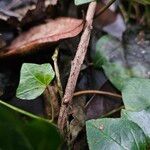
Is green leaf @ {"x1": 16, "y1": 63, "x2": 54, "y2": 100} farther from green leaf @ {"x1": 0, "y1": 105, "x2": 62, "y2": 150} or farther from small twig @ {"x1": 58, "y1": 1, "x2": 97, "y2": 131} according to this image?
green leaf @ {"x1": 0, "y1": 105, "x2": 62, "y2": 150}

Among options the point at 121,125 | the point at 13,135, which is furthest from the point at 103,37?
the point at 13,135

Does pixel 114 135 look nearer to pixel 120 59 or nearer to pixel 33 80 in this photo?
pixel 33 80

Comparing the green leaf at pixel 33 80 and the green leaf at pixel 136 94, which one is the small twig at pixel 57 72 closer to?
the green leaf at pixel 33 80

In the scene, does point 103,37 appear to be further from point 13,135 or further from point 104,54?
point 13,135

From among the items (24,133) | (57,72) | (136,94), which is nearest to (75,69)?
(57,72)

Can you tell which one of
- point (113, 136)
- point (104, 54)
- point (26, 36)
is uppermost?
point (26, 36)

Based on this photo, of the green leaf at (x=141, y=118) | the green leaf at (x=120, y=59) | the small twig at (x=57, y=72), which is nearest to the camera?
the green leaf at (x=141, y=118)

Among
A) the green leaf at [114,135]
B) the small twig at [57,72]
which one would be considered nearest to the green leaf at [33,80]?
the small twig at [57,72]
